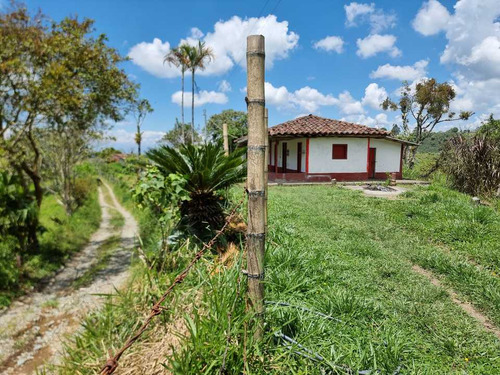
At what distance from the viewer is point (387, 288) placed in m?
4.14

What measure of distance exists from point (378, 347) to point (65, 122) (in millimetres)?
12888

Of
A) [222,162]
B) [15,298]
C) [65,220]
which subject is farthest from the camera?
[65,220]

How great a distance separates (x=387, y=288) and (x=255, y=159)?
10.0 ft

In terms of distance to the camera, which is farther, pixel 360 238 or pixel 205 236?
pixel 360 238

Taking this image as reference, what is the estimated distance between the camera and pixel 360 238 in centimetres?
623

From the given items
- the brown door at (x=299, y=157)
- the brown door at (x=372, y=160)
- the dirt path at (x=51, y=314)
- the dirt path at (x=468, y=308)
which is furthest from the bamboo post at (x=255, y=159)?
the brown door at (x=372, y=160)

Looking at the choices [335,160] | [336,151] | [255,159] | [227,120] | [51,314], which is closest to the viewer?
[255,159]

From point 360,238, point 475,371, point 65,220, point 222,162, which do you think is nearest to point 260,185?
point 475,371

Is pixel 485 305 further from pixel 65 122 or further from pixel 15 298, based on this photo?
pixel 65 122

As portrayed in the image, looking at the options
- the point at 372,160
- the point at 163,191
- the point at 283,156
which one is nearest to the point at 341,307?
the point at 163,191

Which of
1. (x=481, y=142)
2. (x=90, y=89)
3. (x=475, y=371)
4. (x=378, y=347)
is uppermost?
(x=90, y=89)

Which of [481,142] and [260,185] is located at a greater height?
[481,142]

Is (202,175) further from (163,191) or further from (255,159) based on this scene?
(255,159)

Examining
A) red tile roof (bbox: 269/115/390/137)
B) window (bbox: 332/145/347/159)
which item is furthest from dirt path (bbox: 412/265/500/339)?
window (bbox: 332/145/347/159)
